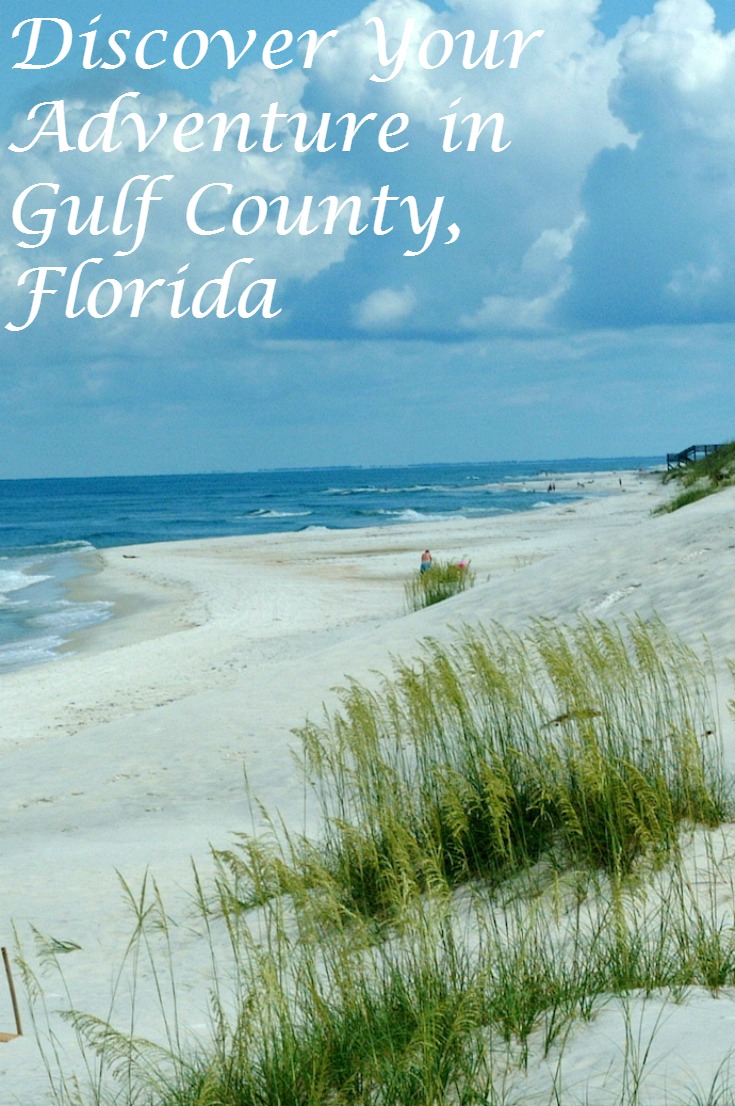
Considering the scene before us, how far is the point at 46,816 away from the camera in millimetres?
9391

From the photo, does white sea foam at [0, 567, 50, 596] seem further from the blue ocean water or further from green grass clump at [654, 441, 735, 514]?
green grass clump at [654, 441, 735, 514]

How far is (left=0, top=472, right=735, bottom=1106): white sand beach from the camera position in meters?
4.23

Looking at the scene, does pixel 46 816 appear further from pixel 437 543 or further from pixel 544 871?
pixel 437 543

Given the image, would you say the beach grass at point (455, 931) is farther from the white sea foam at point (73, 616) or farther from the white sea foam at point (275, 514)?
the white sea foam at point (275, 514)

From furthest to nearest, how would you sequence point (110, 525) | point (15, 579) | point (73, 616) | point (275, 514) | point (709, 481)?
point (275, 514), point (110, 525), point (709, 481), point (15, 579), point (73, 616)

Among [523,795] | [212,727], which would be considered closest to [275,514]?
[212,727]

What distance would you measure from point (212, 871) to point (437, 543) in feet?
112

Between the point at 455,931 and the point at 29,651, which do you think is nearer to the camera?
the point at 455,931

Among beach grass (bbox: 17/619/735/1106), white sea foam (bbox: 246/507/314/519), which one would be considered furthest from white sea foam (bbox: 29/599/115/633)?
white sea foam (bbox: 246/507/314/519)

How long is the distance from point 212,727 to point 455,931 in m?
6.53

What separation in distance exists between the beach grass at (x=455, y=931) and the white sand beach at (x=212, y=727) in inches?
7.7

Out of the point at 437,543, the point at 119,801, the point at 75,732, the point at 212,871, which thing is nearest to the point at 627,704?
the point at 212,871

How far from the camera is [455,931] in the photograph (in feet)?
16.9

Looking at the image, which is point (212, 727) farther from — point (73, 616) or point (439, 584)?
point (73, 616)
